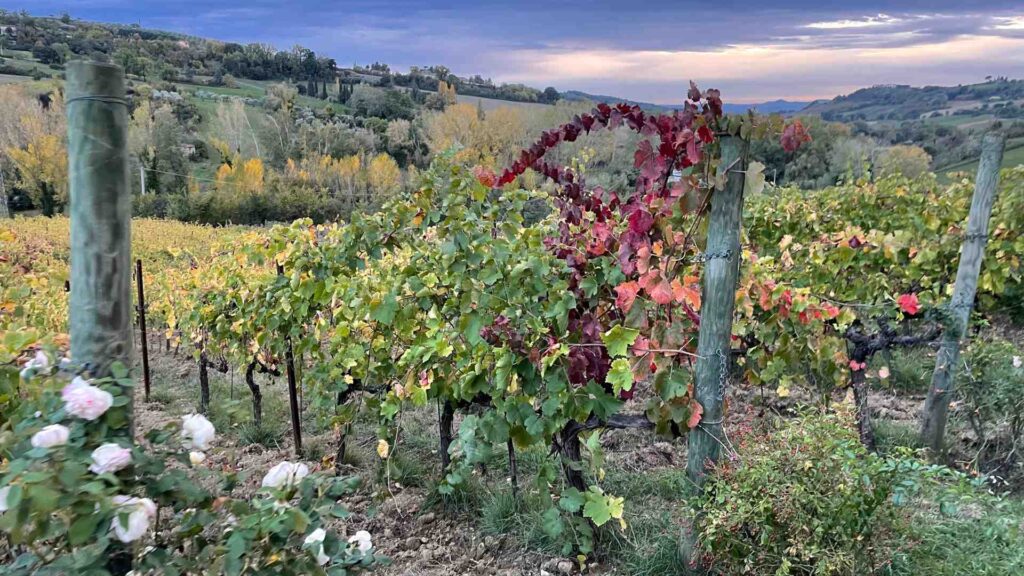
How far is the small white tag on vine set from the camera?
73.1 inches

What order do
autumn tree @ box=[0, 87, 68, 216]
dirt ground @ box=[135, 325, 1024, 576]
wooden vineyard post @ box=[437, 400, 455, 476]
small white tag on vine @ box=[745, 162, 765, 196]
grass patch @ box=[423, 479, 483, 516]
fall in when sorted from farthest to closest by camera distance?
autumn tree @ box=[0, 87, 68, 216], wooden vineyard post @ box=[437, 400, 455, 476], grass patch @ box=[423, 479, 483, 516], dirt ground @ box=[135, 325, 1024, 576], small white tag on vine @ box=[745, 162, 765, 196]

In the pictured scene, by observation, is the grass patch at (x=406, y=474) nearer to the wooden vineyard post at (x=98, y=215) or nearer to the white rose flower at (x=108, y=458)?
the wooden vineyard post at (x=98, y=215)

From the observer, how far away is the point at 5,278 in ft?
14.1

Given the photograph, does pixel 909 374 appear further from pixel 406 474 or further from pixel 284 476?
pixel 284 476

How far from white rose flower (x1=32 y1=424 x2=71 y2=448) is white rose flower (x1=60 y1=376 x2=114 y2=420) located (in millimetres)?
44

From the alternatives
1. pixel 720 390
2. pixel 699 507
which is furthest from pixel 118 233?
pixel 699 507

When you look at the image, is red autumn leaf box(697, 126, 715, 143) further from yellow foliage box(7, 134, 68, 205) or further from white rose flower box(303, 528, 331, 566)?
yellow foliage box(7, 134, 68, 205)

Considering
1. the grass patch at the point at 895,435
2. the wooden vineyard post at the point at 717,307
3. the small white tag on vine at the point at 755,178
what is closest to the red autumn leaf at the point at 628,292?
the wooden vineyard post at the point at 717,307

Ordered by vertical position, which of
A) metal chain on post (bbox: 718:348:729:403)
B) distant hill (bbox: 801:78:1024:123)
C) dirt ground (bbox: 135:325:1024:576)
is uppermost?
distant hill (bbox: 801:78:1024:123)

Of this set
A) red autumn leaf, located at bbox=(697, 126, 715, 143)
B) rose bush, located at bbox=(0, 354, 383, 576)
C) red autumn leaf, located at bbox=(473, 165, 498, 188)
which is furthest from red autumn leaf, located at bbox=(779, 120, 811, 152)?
rose bush, located at bbox=(0, 354, 383, 576)

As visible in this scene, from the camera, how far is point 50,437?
1.00m

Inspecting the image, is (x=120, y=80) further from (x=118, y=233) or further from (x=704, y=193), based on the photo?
(x=704, y=193)

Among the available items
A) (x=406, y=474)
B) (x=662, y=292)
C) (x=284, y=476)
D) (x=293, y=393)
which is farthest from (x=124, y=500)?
(x=293, y=393)

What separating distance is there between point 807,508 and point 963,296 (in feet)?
7.52
